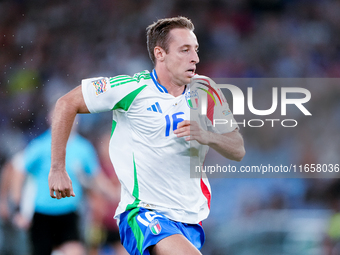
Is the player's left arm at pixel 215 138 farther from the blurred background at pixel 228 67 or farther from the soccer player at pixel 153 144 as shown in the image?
the blurred background at pixel 228 67

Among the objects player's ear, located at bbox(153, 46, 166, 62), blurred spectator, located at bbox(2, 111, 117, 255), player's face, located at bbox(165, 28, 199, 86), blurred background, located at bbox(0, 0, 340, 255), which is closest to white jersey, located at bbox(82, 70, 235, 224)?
player's face, located at bbox(165, 28, 199, 86)

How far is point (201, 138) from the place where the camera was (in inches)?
97.3

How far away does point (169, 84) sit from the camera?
2.84 meters

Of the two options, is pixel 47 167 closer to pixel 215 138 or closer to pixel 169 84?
pixel 169 84

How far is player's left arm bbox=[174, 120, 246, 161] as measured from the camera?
245cm

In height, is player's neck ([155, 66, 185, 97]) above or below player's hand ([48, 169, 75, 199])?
above

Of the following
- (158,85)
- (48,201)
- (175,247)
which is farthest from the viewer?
(48,201)

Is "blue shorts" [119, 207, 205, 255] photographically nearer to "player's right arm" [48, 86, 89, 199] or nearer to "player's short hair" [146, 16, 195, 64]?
"player's right arm" [48, 86, 89, 199]

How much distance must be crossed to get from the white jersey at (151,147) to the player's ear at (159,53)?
267mm

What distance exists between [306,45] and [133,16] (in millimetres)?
2956

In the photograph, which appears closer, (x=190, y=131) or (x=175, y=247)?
(x=175, y=247)

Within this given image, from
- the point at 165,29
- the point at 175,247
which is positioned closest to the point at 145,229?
the point at 175,247

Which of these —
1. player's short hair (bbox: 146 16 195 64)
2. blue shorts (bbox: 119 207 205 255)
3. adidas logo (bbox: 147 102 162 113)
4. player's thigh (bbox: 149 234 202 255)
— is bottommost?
player's thigh (bbox: 149 234 202 255)

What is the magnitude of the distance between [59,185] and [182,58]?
1.16 meters
